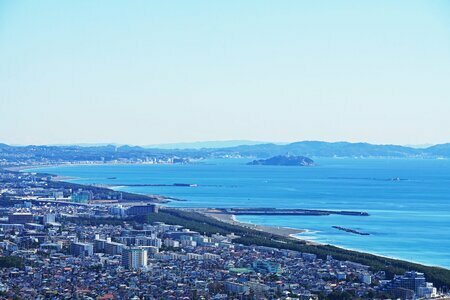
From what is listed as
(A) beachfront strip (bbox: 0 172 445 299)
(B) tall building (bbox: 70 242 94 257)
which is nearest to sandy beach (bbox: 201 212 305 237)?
(A) beachfront strip (bbox: 0 172 445 299)

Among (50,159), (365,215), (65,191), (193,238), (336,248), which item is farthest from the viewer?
(50,159)

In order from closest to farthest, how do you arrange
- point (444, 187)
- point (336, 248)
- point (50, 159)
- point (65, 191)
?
point (336, 248)
point (65, 191)
point (444, 187)
point (50, 159)

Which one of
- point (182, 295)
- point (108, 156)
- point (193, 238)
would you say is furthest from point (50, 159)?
point (182, 295)

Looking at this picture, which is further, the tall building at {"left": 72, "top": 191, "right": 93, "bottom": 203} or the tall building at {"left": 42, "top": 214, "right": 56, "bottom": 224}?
the tall building at {"left": 72, "top": 191, "right": 93, "bottom": 203}

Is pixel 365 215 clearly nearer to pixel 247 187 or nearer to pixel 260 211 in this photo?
pixel 260 211

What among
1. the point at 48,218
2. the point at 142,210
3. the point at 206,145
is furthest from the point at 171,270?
the point at 206,145

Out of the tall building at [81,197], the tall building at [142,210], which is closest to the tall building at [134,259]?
the tall building at [142,210]

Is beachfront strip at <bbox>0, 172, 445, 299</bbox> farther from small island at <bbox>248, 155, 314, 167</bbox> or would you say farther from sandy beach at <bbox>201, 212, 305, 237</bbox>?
small island at <bbox>248, 155, 314, 167</bbox>
